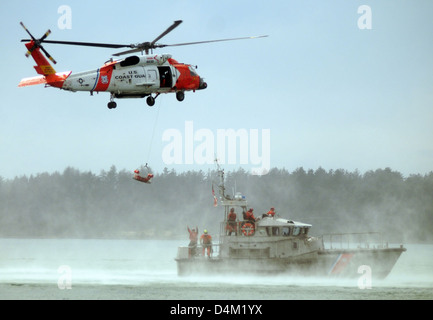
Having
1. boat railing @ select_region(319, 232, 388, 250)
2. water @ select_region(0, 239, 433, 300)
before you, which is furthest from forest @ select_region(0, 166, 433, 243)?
→ water @ select_region(0, 239, 433, 300)

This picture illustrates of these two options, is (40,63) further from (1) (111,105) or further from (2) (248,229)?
(2) (248,229)

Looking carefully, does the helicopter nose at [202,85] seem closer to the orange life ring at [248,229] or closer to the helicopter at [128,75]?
the helicopter at [128,75]

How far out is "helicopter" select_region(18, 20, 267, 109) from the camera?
34.2 metres

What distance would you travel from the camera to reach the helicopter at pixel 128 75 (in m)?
34.2

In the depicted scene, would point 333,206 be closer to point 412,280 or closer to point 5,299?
point 412,280

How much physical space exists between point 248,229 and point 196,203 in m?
103

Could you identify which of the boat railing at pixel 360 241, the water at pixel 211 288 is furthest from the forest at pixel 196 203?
the water at pixel 211 288

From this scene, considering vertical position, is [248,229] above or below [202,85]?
below

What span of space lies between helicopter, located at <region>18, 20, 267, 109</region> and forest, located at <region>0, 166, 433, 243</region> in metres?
78.1

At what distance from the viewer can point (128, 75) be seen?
3591 cm

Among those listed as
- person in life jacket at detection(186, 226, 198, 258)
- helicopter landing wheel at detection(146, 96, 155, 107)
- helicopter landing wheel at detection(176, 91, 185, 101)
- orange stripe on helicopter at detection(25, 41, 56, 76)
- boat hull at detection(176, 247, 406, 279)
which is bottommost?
boat hull at detection(176, 247, 406, 279)

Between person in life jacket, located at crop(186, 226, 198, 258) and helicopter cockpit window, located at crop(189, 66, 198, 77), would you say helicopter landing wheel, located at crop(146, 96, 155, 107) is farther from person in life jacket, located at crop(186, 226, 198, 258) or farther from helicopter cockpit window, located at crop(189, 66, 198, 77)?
person in life jacket, located at crop(186, 226, 198, 258)

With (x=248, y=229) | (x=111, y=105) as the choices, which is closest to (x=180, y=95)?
(x=111, y=105)

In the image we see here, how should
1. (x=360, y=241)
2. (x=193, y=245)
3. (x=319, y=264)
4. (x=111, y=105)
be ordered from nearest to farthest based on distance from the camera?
(x=111, y=105), (x=319, y=264), (x=193, y=245), (x=360, y=241)
